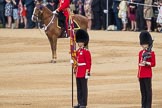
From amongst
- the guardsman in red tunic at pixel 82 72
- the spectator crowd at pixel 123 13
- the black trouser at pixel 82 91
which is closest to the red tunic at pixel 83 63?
the guardsman in red tunic at pixel 82 72

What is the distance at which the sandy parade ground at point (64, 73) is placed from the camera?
2078 cm

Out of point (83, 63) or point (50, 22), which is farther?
point (50, 22)

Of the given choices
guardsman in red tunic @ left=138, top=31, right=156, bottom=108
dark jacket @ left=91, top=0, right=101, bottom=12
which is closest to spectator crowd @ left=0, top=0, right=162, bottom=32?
dark jacket @ left=91, top=0, right=101, bottom=12

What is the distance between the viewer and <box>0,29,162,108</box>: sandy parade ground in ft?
68.2

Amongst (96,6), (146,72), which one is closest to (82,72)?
(146,72)

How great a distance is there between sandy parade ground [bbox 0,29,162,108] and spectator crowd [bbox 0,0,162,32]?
0.82 m

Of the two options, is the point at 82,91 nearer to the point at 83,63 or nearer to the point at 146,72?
the point at 83,63

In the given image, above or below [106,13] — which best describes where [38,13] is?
above

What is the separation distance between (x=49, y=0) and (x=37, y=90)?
21.6 m

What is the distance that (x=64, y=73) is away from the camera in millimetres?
26672

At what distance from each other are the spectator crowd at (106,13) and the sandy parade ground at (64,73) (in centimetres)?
82

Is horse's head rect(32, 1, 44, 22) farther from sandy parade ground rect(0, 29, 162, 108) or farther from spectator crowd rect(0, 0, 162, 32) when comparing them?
spectator crowd rect(0, 0, 162, 32)

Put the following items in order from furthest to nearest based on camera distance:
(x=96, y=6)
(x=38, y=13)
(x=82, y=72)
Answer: (x=96, y=6)
(x=38, y=13)
(x=82, y=72)

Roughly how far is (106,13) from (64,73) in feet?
53.9
